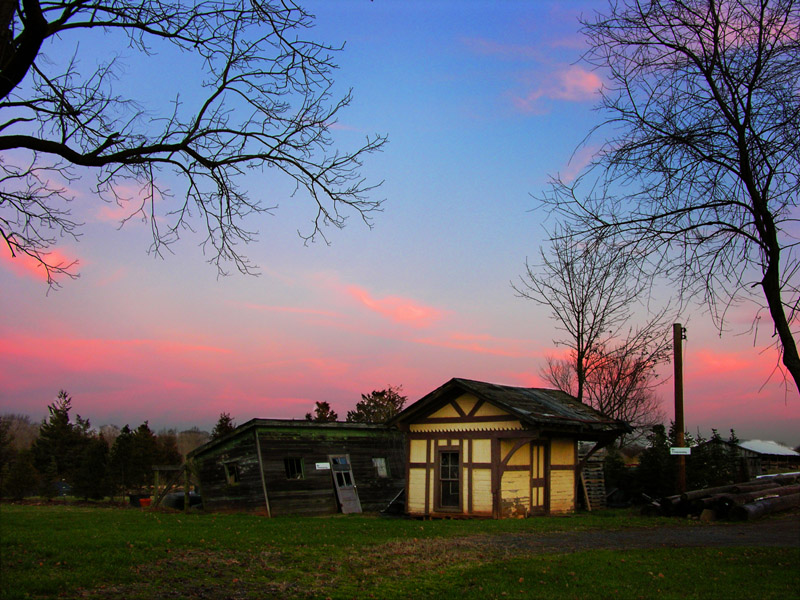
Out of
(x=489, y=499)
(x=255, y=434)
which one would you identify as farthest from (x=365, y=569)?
(x=255, y=434)

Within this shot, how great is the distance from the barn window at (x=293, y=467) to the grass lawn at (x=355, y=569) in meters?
11.7

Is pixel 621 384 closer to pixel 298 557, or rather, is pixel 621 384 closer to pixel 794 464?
pixel 794 464

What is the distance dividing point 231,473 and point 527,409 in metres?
13.0

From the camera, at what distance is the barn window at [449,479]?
2338cm

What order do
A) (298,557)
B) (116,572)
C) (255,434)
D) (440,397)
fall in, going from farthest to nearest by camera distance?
(255,434) < (440,397) < (298,557) < (116,572)

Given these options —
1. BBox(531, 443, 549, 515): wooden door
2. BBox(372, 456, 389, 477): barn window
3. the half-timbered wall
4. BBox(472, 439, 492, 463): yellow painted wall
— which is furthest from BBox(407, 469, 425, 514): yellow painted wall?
BBox(372, 456, 389, 477): barn window

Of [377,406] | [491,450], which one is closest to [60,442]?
[377,406]

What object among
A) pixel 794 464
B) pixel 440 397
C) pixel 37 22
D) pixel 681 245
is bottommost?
pixel 794 464

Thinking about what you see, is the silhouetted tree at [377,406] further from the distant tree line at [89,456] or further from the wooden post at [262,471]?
the wooden post at [262,471]

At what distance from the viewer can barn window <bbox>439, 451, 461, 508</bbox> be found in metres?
23.4

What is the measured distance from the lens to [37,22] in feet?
23.6

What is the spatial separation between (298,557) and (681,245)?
8549 millimetres

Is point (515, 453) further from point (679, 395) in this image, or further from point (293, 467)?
point (293, 467)

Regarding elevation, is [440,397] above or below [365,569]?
above
